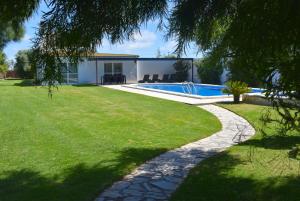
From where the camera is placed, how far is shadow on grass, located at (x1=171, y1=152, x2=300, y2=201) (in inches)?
229

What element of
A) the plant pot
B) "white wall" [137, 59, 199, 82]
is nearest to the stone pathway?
the plant pot

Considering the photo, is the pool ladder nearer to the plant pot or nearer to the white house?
the white house

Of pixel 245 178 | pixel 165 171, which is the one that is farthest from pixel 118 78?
pixel 245 178

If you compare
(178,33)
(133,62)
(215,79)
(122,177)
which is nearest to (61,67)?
(178,33)

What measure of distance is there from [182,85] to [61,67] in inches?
1162

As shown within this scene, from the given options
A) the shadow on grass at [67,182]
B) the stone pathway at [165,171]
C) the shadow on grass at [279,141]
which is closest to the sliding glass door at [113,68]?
the stone pathway at [165,171]

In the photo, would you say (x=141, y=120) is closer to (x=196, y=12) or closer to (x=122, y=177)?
(x=122, y=177)

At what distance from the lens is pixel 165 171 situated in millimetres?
7172

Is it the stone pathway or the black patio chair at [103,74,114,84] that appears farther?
the black patio chair at [103,74,114,84]

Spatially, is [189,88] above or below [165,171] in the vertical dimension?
above

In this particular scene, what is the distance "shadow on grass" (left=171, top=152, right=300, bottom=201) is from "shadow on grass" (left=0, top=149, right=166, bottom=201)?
114 cm

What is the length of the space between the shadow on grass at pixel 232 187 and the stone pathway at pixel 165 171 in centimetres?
22

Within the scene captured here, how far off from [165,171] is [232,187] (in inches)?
51.3

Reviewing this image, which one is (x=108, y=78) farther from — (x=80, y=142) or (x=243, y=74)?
(x=243, y=74)
